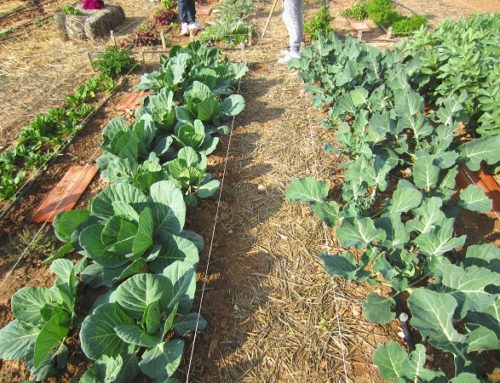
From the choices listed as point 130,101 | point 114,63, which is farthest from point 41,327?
point 114,63

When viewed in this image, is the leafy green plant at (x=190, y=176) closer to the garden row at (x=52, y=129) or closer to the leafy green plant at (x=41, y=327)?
the leafy green plant at (x=41, y=327)

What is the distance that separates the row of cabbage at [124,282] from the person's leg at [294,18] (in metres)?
3.36

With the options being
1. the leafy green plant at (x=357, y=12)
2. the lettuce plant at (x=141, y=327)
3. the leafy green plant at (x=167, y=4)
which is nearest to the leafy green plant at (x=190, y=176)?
the lettuce plant at (x=141, y=327)

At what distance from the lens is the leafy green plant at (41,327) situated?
183 centimetres

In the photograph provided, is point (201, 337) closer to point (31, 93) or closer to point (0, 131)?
point (0, 131)

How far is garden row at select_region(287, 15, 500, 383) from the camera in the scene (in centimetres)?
167

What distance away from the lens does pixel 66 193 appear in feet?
10.4

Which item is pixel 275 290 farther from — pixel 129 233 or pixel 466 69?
pixel 466 69

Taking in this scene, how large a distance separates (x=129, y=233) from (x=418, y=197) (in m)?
1.95

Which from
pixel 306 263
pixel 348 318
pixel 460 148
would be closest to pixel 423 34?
pixel 460 148

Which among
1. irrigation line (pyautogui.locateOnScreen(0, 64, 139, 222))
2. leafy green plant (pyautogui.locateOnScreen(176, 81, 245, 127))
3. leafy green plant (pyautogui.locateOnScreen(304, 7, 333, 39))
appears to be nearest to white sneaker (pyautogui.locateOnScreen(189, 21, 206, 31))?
leafy green plant (pyautogui.locateOnScreen(304, 7, 333, 39))

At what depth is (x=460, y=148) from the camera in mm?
2699

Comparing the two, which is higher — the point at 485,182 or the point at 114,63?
the point at 114,63

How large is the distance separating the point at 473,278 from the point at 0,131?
5.08 metres
